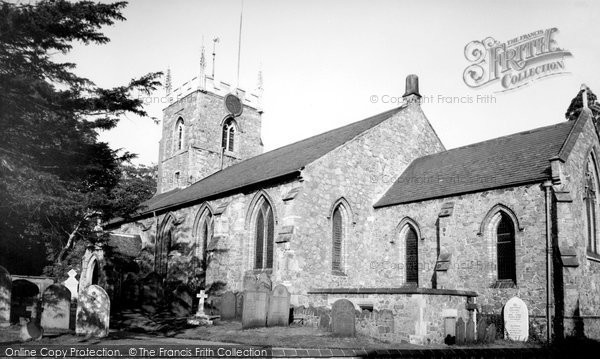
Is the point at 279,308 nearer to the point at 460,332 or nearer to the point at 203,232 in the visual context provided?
the point at 460,332

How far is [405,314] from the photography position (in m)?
17.0

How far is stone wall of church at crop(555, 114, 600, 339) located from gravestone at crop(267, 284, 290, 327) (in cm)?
956

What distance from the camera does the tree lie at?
14586 millimetres

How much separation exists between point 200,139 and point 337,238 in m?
20.1

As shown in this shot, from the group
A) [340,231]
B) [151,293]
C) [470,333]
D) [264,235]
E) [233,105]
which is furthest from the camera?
[233,105]

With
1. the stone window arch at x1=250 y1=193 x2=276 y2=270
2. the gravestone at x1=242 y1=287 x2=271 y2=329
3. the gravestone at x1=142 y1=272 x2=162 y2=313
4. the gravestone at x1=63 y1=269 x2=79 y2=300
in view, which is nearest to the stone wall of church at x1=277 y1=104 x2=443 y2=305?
the stone window arch at x1=250 y1=193 x2=276 y2=270

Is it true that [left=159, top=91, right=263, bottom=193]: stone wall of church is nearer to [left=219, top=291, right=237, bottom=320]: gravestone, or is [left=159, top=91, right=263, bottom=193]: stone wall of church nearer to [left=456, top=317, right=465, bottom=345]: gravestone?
[left=219, top=291, right=237, bottom=320]: gravestone

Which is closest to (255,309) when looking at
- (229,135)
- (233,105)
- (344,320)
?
(344,320)

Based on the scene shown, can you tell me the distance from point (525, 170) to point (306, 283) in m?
9.94

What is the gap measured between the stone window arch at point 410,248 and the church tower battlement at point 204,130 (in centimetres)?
2079

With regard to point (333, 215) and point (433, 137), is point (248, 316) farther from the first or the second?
point (433, 137)

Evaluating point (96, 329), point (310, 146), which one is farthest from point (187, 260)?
point (96, 329)

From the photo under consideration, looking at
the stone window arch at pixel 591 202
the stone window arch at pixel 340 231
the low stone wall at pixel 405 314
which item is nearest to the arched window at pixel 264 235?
the stone window arch at pixel 340 231

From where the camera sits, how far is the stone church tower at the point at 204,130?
41.3 meters
